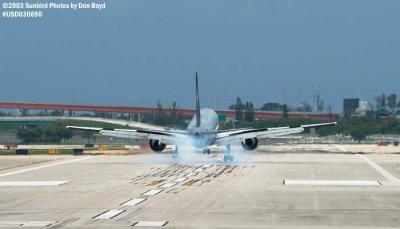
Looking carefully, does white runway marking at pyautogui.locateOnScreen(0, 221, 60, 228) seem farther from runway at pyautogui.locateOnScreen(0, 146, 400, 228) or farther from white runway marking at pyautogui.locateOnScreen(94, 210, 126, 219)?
white runway marking at pyautogui.locateOnScreen(94, 210, 126, 219)

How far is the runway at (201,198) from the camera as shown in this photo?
88.9 feet

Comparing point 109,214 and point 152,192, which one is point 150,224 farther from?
point 152,192

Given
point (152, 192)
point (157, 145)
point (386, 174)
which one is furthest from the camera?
point (157, 145)

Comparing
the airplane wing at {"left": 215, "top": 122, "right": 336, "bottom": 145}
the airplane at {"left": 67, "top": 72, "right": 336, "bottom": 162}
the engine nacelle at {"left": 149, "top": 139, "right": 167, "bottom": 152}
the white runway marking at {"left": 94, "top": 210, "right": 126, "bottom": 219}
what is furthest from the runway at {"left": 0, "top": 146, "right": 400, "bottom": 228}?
the airplane wing at {"left": 215, "top": 122, "right": 336, "bottom": 145}

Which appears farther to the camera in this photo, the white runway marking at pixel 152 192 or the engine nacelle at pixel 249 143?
the engine nacelle at pixel 249 143

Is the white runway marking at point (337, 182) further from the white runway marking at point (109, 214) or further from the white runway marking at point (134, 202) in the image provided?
the white runway marking at point (109, 214)

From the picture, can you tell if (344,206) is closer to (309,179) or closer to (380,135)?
(309,179)

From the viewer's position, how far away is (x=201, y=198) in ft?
117

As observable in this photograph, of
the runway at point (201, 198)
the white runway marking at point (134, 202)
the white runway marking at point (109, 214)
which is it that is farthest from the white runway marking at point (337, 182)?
the white runway marking at point (109, 214)

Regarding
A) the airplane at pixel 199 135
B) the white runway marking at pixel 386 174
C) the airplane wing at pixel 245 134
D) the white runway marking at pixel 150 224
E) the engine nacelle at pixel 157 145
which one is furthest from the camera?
the airplane wing at pixel 245 134

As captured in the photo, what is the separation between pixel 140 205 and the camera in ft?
107

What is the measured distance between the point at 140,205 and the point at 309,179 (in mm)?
18770

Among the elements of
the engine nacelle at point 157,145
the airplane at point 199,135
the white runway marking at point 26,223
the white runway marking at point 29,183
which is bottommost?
the white runway marking at point 26,223

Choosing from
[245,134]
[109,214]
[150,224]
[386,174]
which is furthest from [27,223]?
[245,134]
